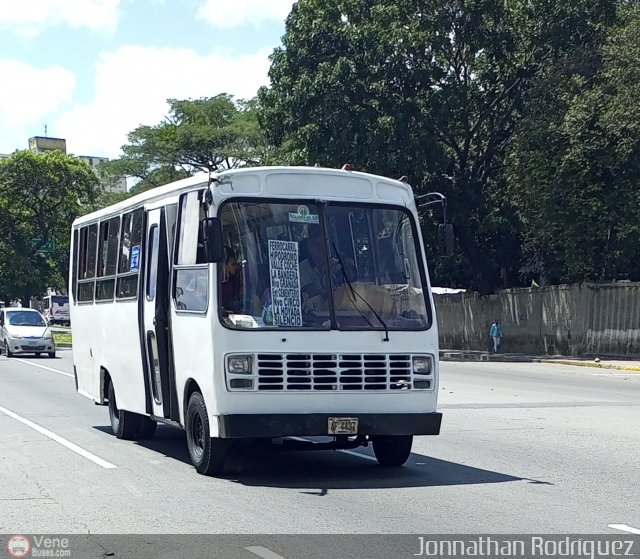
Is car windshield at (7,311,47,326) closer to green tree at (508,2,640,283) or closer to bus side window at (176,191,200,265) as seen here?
green tree at (508,2,640,283)

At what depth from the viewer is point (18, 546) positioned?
25.9ft

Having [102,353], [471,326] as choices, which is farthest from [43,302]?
[102,353]

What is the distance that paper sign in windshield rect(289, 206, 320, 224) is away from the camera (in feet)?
36.3

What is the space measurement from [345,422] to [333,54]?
31669 mm

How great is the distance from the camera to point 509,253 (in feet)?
155

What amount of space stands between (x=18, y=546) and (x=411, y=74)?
3361 centimetres

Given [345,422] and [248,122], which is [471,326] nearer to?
[248,122]

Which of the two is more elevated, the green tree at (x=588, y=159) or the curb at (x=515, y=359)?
the green tree at (x=588, y=159)

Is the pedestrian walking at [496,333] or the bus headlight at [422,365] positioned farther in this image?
the pedestrian walking at [496,333]

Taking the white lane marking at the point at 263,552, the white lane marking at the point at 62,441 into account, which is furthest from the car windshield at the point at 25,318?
the white lane marking at the point at 263,552

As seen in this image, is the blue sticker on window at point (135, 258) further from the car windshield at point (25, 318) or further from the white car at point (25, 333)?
the car windshield at point (25, 318)

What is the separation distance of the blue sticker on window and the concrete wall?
80.4 feet

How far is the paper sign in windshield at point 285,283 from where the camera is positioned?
1068cm

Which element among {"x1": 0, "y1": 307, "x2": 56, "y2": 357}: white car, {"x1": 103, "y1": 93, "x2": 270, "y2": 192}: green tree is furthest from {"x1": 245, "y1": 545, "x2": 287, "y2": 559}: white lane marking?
{"x1": 103, "y1": 93, "x2": 270, "y2": 192}: green tree
